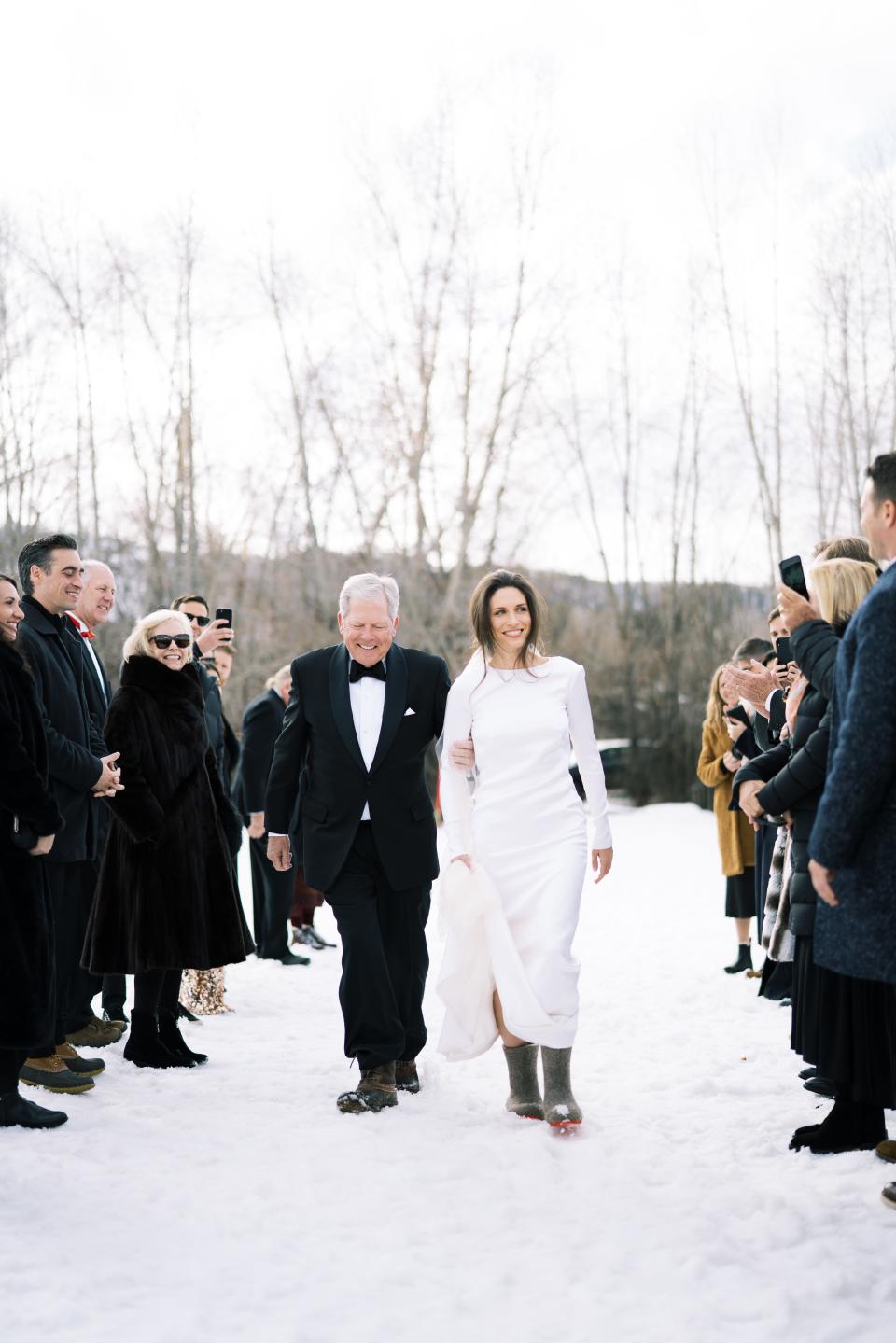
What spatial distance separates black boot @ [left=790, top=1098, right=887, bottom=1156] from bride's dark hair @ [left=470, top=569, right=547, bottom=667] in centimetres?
191

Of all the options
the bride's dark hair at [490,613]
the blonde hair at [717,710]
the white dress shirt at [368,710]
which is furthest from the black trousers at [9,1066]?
the blonde hair at [717,710]

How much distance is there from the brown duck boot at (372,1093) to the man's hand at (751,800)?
168cm

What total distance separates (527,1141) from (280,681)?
4.89m

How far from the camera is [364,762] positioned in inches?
195

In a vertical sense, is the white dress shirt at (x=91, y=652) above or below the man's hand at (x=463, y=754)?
above

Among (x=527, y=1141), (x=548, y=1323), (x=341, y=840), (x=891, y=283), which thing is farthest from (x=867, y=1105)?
(x=891, y=283)

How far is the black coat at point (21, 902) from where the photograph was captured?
409 cm

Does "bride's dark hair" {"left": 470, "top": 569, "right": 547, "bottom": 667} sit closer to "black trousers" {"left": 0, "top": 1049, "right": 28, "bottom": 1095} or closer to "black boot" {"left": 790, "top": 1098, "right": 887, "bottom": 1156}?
"black boot" {"left": 790, "top": 1098, "right": 887, "bottom": 1156}

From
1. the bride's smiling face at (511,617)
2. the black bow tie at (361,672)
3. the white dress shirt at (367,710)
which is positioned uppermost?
the bride's smiling face at (511,617)

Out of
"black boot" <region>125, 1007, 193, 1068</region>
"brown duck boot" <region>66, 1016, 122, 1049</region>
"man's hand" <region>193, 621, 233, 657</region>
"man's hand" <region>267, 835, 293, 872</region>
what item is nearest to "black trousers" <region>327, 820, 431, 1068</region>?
"man's hand" <region>267, 835, 293, 872</region>

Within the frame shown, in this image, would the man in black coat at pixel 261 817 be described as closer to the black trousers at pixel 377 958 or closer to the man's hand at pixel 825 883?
the black trousers at pixel 377 958

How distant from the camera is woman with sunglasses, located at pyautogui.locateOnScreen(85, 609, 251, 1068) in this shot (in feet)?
17.6

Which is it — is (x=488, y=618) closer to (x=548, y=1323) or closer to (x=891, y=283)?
(x=548, y=1323)

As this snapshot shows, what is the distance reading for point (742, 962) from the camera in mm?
7418
